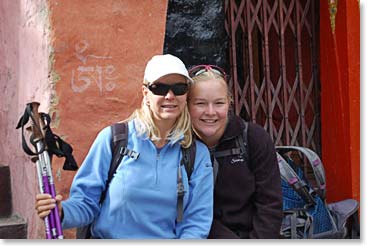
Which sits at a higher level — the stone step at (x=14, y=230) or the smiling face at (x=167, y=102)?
the smiling face at (x=167, y=102)

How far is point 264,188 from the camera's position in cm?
338

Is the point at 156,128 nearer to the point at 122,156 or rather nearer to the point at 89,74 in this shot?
the point at 122,156

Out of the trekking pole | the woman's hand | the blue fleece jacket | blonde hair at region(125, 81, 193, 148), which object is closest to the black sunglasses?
blonde hair at region(125, 81, 193, 148)

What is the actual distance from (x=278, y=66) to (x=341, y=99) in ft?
2.09

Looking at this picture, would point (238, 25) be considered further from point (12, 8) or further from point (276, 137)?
point (12, 8)

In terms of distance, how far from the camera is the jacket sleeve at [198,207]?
314 cm

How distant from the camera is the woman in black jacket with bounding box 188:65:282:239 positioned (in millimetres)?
3344

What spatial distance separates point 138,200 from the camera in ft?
10.1

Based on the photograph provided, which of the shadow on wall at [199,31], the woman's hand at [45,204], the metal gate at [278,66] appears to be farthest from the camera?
the metal gate at [278,66]

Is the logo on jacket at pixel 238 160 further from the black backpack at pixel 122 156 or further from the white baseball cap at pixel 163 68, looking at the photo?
the white baseball cap at pixel 163 68

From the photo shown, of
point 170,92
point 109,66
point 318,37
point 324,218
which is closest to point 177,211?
point 170,92

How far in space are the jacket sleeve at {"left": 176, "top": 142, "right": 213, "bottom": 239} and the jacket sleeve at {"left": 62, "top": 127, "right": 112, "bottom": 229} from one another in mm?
416

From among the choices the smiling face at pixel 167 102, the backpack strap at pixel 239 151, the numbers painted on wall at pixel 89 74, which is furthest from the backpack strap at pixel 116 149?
the numbers painted on wall at pixel 89 74

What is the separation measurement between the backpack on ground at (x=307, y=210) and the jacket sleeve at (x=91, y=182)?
1354mm
